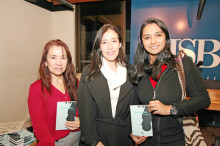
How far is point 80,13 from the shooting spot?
5.11m

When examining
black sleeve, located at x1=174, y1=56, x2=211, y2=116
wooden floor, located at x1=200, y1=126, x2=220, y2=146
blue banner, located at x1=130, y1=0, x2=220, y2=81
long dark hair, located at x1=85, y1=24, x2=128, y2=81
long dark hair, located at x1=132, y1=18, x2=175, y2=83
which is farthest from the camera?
blue banner, located at x1=130, y1=0, x2=220, y2=81

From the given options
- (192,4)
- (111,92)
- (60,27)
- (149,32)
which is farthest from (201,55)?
(60,27)

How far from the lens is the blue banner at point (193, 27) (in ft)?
12.1

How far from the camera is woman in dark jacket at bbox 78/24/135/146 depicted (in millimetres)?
1548

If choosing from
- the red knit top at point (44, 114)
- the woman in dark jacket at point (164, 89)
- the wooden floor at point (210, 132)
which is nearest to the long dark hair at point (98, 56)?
the woman in dark jacket at point (164, 89)

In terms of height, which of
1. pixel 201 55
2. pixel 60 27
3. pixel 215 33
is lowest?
pixel 201 55

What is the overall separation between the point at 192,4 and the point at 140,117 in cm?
370

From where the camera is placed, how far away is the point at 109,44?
1.64 meters

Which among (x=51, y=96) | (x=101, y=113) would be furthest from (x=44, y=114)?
(x=101, y=113)

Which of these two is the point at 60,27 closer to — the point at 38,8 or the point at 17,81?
the point at 38,8

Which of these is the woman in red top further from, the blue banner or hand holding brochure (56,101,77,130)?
the blue banner

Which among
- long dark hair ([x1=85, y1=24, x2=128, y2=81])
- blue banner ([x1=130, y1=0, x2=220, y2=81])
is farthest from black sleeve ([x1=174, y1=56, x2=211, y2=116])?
blue banner ([x1=130, y1=0, x2=220, y2=81])

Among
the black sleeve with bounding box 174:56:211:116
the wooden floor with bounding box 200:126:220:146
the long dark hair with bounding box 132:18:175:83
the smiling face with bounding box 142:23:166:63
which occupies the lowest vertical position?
the wooden floor with bounding box 200:126:220:146

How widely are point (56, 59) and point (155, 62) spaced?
108cm
